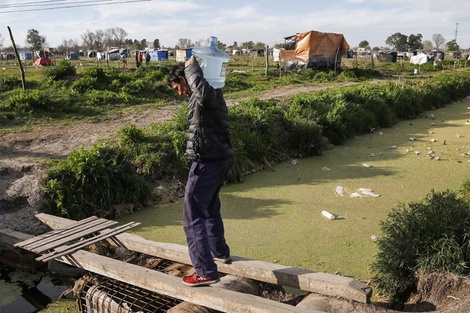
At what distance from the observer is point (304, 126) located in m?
7.97

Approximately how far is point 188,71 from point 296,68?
18.6 m

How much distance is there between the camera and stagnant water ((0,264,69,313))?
3688 millimetres

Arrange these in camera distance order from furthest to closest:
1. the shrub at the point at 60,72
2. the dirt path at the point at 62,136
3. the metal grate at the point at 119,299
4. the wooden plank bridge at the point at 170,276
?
the shrub at the point at 60,72 → the dirt path at the point at 62,136 → the metal grate at the point at 119,299 → the wooden plank bridge at the point at 170,276

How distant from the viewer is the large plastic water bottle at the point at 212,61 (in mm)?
2891

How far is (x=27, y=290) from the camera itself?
12.9 ft

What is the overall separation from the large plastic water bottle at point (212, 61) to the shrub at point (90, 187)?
9.07 ft

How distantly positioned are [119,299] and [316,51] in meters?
18.7

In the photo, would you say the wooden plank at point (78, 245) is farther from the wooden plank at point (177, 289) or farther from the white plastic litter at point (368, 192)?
the white plastic litter at point (368, 192)

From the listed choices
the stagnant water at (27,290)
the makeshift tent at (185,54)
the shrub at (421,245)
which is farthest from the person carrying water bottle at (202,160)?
the stagnant water at (27,290)

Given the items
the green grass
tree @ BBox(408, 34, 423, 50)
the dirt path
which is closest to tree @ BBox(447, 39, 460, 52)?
tree @ BBox(408, 34, 423, 50)

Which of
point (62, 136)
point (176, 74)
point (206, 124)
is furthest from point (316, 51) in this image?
point (206, 124)

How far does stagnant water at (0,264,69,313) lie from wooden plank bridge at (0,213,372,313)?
347mm

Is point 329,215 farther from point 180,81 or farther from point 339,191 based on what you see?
point 180,81

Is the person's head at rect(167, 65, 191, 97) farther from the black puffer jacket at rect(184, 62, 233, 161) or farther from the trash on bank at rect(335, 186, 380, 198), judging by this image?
the trash on bank at rect(335, 186, 380, 198)
